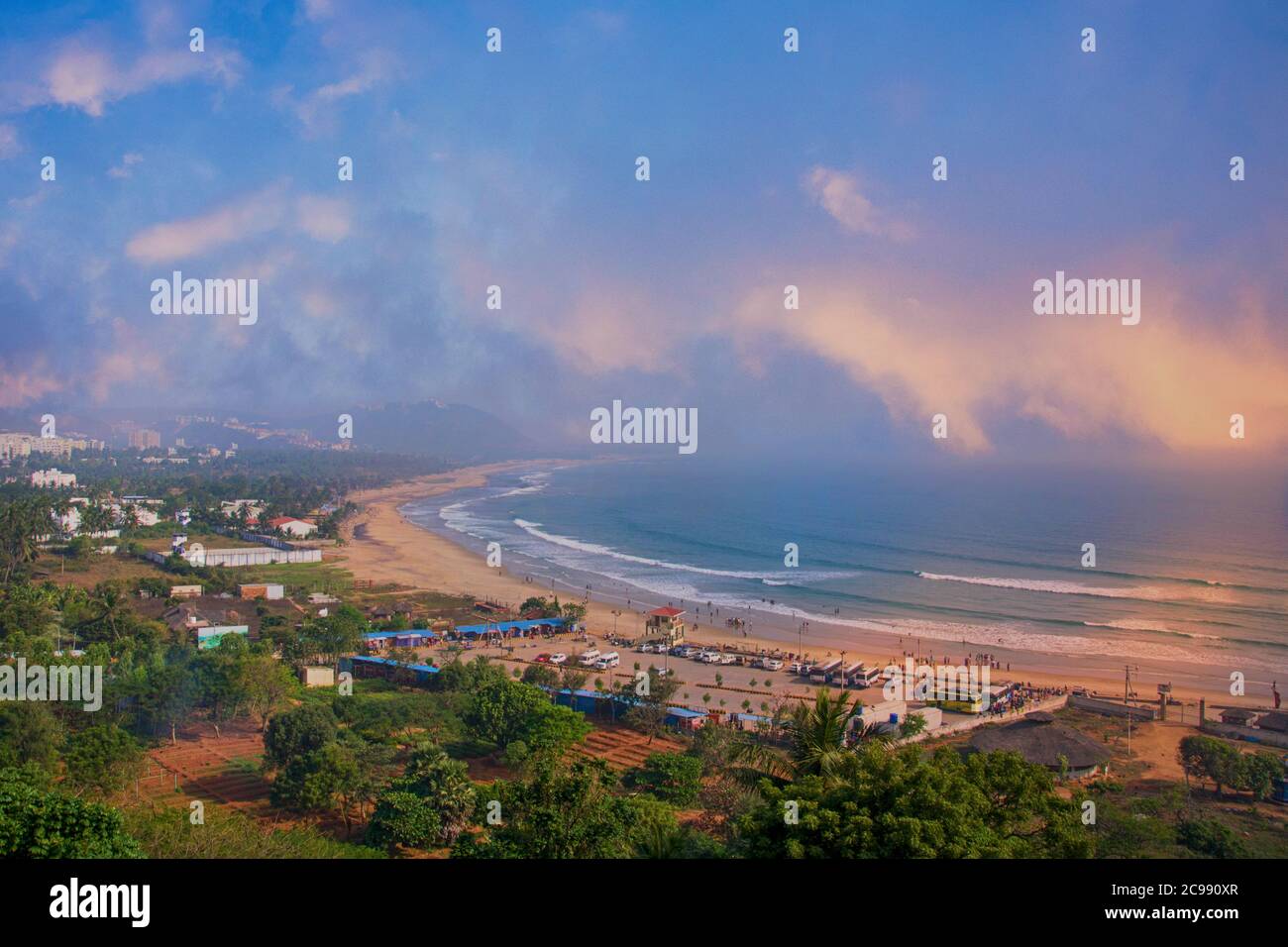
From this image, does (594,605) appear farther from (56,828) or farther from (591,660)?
(56,828)

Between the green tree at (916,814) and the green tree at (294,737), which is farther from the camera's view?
the green tree at (294,737)

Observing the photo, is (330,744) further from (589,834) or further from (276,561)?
(276,561)

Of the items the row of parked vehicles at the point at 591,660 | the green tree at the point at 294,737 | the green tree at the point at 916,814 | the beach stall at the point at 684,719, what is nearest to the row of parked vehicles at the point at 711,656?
the row of parked vehicles at the point at 591,660

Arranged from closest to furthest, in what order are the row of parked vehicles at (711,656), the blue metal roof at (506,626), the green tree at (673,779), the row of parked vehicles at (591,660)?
the green tree at (673,779)
the row of parked vehicles at (591,660)
the row of parked vehicles at (711,656)
the blue metal roof at (506,626)

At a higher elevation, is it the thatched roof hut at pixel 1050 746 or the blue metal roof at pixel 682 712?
the blue metal roof at pixel 682 712

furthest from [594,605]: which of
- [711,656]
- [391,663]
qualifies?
[391,663]

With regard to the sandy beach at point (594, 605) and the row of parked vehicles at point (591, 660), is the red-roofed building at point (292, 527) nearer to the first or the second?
the sandy beach at point (594, 605)
